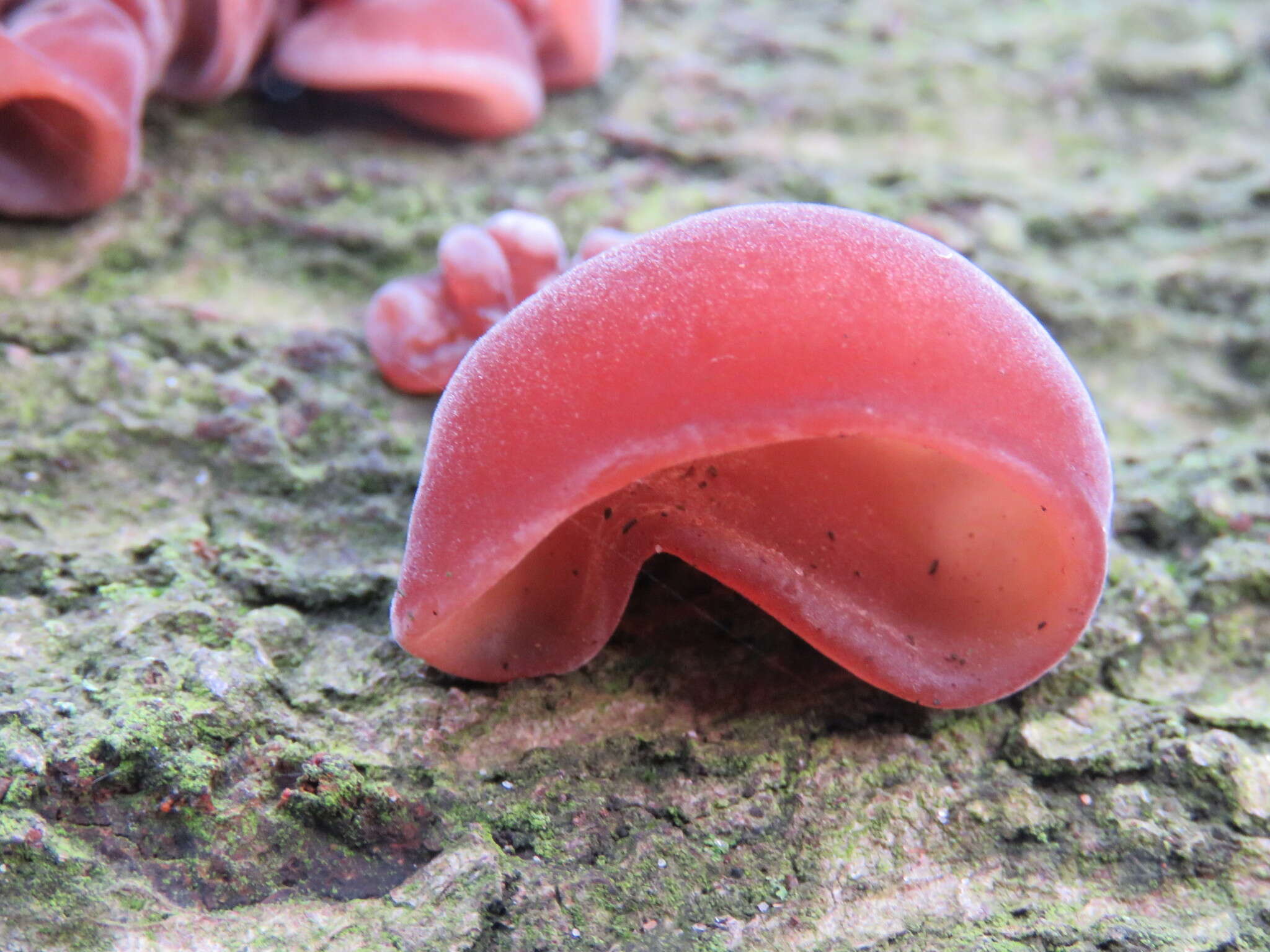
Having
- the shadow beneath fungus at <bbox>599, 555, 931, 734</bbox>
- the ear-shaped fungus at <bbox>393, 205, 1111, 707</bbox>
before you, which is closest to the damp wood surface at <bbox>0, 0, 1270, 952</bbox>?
the shadow beneath fungus at <bbox>599, 555, 931, 734</bbox>

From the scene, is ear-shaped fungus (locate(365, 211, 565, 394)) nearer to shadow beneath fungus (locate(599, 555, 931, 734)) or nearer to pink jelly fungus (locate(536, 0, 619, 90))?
shadow beneath fungus (locate(599, 555, 931, 734))

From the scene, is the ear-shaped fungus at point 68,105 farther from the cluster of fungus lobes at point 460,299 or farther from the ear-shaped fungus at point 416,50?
the cluster of fungus lobes at point 460,299

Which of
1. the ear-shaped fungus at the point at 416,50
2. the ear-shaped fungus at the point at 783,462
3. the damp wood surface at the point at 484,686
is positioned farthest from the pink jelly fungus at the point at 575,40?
the ear-shaped fungus at the point at 783,462

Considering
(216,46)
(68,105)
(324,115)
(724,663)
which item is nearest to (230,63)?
(216,46)

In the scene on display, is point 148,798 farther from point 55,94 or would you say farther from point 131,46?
point 131,46

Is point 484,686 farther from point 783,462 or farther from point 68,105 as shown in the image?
point 68,105

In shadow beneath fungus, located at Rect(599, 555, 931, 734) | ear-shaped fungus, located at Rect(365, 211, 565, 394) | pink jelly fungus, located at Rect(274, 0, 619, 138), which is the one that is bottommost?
shadow beneath fungus, located at Rect(599, 555, 931, 734)
